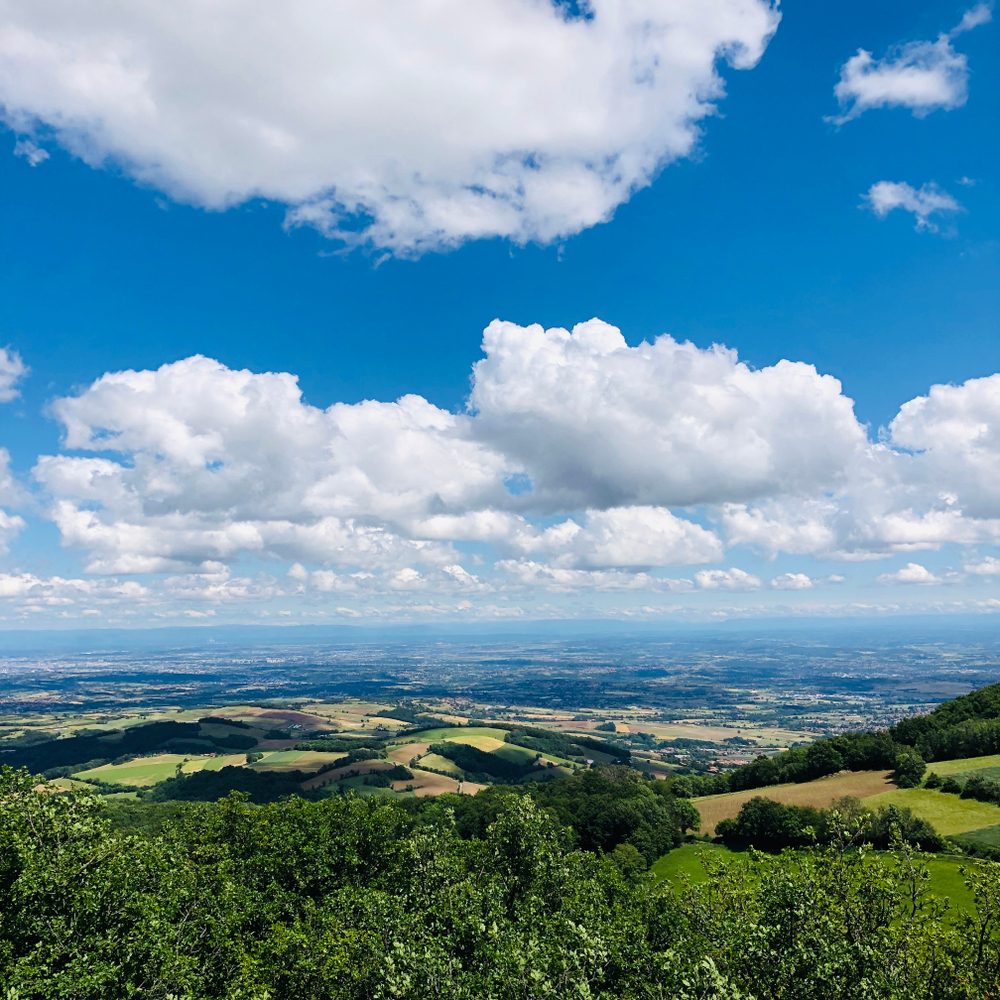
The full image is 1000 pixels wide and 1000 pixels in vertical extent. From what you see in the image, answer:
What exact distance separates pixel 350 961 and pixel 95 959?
1263cm

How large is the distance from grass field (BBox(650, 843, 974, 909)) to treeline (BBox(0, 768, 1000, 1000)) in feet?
21.9

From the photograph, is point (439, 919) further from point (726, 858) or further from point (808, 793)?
point (808, 793)

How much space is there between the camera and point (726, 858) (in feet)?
284

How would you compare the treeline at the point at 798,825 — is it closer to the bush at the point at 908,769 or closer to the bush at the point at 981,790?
the bush at the point at 981,790

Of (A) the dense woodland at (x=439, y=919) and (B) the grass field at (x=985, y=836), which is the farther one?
(B) the grass field at (x=985, y=836)

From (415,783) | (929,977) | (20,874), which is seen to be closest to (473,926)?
(929,977)

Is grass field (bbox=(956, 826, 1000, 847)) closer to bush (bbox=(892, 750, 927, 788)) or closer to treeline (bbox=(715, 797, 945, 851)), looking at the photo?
treeline (bbox=(715, 797, 945, 851))

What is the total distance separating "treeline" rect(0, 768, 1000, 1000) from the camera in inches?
1003

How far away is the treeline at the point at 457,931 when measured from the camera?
25469mm

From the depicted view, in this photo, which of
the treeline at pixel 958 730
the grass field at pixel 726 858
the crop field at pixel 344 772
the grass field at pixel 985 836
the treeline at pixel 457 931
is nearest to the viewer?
the treeline at pixel 457 931

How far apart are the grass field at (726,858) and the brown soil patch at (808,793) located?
35.4ft

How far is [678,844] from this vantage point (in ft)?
326

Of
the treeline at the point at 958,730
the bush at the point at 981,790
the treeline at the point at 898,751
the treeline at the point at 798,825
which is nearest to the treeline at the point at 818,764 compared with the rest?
the treeline at the point at 898,751

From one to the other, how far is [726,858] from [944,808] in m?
36.9
